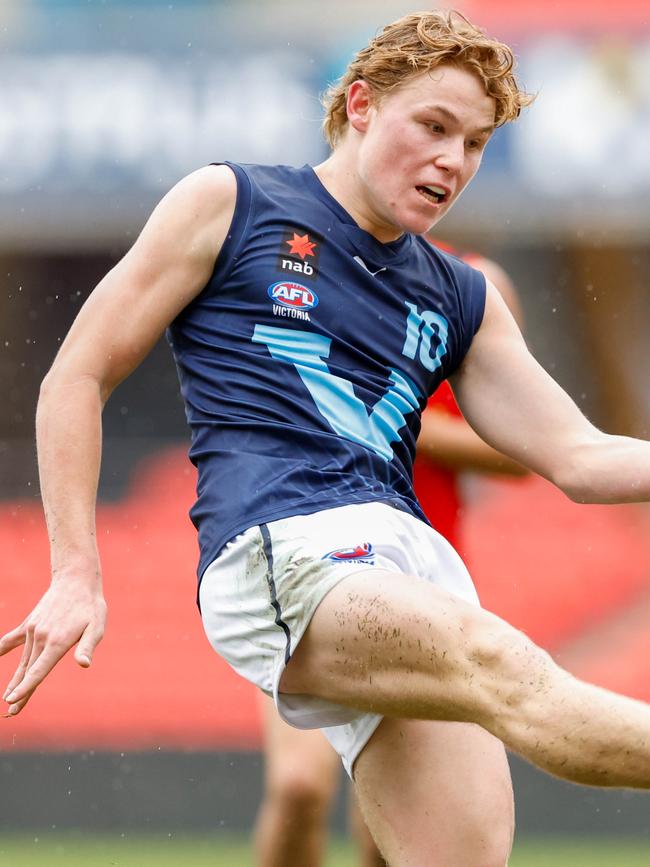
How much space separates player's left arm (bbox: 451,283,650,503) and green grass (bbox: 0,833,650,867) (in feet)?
12.3

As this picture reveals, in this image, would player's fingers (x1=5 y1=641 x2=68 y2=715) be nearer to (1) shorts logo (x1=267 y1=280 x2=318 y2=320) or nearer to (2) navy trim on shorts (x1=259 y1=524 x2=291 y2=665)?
(2) navy trim on shorts (x1=259 y1=524 x2=291 y2=665)

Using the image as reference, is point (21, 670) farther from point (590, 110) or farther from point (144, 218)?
point (590, 110)

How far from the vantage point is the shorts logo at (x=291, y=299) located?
3051mm

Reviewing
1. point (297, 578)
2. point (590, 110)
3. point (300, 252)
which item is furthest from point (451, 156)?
point (590, 110)

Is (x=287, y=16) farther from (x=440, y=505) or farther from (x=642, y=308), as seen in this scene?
(x=440, y=505)

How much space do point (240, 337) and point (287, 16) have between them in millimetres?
8688

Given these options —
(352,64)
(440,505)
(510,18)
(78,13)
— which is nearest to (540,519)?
(510,18)

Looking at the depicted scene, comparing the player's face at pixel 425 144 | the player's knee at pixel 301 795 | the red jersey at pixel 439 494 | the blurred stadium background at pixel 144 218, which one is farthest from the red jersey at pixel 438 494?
the blurred stadium background at pixel 144 218

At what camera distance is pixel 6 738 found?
8523mm

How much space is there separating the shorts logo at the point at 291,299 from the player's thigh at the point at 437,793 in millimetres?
863

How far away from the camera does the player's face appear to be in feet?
10.1

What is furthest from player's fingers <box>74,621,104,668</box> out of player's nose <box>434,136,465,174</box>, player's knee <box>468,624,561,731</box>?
player's nose <box>434,136,465,174</box>

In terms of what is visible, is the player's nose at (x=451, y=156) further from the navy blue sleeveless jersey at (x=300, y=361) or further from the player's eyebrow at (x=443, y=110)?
the navy blue sleeveless jersey at (x=300, y=361)

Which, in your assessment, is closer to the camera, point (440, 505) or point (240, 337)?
point (240, 337)
